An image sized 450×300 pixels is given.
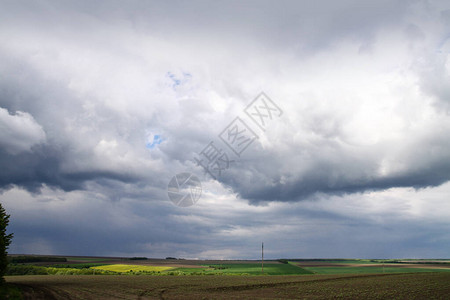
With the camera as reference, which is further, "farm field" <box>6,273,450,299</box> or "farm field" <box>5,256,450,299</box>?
"farm field" <box>5,256,450,299</box>

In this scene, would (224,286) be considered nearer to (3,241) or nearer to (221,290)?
(221,290)

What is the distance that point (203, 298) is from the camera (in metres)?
35.8

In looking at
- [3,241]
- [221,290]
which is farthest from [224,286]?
[3,241]

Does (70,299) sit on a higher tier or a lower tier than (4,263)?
lower

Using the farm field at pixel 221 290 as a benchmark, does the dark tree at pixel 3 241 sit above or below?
above

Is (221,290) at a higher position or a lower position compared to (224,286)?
higher

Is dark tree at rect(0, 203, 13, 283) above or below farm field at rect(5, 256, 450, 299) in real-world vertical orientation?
above

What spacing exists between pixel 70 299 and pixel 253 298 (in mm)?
19730

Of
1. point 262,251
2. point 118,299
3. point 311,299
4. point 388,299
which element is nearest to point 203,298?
point 118,299

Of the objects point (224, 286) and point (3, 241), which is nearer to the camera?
point (3, 241)

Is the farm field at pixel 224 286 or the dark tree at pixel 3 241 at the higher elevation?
the dark tree at pixel 3 241

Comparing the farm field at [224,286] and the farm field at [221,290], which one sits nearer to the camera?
the farm field at [221,290]

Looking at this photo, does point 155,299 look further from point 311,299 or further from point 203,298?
point 311,299

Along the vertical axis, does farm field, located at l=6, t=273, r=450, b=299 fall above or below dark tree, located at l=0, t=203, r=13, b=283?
below
